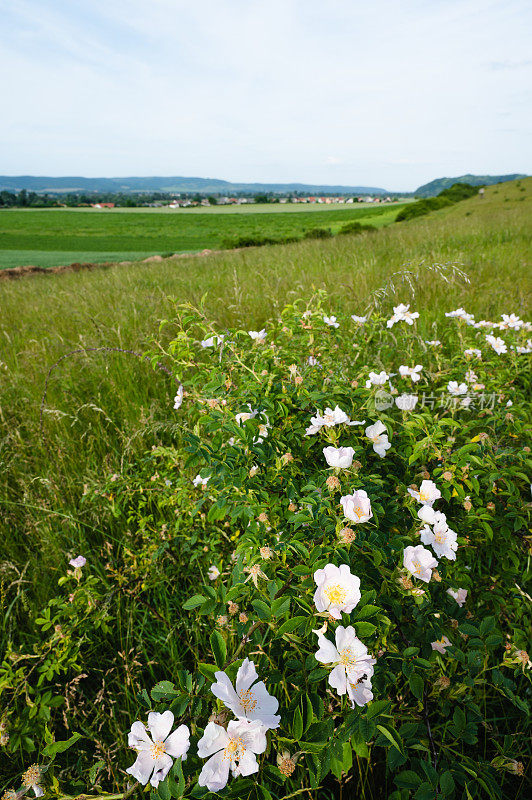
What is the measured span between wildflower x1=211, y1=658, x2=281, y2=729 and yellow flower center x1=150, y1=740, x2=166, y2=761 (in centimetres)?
20

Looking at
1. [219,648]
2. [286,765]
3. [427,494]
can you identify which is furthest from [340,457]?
[286,765]

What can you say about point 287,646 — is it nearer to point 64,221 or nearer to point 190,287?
point 190,287

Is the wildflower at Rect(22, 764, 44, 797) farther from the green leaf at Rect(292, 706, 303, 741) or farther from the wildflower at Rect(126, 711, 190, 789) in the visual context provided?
the green leaf at Rect(292, 706, 303, 741)

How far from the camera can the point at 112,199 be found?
10519 centimetres

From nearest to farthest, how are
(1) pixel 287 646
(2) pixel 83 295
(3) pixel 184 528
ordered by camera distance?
(1) pixel 287 646 → (3) pixel 184 528 → (2) pixel 83 295

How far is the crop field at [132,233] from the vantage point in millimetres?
26505

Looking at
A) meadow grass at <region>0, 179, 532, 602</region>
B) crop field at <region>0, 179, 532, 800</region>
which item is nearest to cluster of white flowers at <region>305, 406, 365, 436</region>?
crop field at <region>0, 179, 532, 800</region>

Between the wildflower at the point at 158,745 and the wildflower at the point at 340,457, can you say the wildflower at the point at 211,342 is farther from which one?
the wildflower at the point at 158,745

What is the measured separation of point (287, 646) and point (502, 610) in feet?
2.79

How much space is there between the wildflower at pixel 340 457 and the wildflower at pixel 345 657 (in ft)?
1.35

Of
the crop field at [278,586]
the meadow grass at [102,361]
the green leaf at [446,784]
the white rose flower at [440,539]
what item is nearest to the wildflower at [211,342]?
the crop field at [278,586]

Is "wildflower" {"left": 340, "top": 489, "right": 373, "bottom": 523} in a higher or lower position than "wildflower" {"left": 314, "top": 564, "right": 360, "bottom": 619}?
higher

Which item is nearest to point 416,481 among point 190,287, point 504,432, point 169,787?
point 504,432

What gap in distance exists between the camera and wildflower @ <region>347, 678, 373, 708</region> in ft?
2.61
